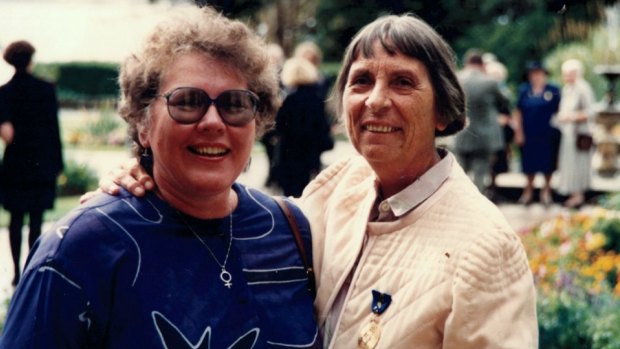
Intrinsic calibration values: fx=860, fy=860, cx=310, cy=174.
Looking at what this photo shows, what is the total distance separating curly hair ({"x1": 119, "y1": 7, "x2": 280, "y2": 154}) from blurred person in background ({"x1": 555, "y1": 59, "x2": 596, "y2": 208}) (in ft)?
33.0

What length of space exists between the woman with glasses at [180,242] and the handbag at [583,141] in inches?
403

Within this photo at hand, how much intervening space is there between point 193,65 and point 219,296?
0.64 meters

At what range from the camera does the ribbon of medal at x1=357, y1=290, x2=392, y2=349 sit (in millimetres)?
2430

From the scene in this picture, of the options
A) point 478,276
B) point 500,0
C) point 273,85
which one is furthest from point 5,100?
point 500,0

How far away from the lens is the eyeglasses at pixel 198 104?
2330mm

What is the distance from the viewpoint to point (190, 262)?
7.77ft

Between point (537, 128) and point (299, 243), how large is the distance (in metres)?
10.1

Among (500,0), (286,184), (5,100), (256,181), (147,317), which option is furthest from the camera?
(500,0)

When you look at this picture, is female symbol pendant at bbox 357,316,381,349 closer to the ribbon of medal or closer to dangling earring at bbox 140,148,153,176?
the ribbon of medal

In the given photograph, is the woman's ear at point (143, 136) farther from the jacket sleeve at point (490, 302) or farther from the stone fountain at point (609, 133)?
the stone fountain at point (609, 133)

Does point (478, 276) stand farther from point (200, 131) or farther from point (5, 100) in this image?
point (5, 100)

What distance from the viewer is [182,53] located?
2.37 meters

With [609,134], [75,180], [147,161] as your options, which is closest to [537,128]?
[609,134]

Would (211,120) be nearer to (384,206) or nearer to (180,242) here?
(180,242)
